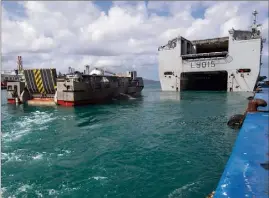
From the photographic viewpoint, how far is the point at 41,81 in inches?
1085

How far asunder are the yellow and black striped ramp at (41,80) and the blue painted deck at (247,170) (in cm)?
2496

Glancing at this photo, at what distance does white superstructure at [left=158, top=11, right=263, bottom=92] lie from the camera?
3788 cm

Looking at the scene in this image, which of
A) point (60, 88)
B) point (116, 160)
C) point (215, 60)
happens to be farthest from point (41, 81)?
point (215, 60)

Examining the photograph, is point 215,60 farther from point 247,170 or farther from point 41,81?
point 247,170

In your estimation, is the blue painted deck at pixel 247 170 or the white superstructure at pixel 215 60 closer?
the blue painted deck at pixel 247 170

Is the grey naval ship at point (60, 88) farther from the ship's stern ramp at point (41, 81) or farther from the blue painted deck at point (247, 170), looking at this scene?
the blue painted deck at point (247, 170)

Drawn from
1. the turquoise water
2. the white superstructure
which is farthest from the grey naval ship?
the white superstructure

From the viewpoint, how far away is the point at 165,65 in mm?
45562

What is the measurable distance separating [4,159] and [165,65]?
39860 mm

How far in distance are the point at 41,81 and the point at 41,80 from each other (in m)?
0.20

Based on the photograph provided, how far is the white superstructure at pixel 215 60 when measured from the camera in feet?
124

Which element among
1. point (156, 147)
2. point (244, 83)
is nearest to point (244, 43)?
point (244, 83)

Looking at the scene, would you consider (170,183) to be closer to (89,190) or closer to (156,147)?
(89,190)

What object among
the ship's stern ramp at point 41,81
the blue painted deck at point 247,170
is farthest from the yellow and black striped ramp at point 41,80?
the blue painted deck at point 247,170
